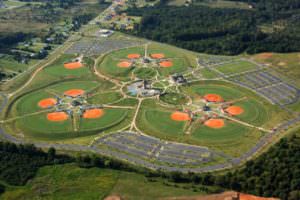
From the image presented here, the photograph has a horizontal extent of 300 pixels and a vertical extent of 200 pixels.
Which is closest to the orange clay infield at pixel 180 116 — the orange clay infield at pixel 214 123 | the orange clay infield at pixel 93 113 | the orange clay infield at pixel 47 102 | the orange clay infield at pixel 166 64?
the orange clay infield at pixel 214 123

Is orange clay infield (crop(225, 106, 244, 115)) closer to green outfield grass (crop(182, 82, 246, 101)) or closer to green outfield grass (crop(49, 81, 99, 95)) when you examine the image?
green outfield grass (crop(182, 82, 246, 101))

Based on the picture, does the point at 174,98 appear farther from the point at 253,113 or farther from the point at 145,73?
the point at 253,113

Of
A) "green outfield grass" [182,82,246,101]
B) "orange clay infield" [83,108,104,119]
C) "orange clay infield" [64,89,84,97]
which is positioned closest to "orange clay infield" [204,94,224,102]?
"green outfield grass" [182,82,246,101]

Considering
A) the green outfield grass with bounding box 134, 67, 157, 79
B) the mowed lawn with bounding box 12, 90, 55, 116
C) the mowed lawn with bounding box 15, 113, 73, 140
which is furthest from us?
the green outfield grass with bounding box 134, 67, 157, 79

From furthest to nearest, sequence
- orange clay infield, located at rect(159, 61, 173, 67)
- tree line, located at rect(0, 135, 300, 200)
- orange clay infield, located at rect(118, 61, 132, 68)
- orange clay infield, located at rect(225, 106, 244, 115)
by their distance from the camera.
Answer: orange clay infield, located at rect(159, 61, 173, 67) → orange clay infield, located at rect(118, 61, 132, 68) → orange clay infield, located at rect(225, 106, 244, 115) → tree line, located at rect(0, 135, 300, 200)

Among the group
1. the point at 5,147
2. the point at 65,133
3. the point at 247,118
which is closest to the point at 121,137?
the point at 65,133

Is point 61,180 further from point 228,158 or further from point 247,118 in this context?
point 247,118

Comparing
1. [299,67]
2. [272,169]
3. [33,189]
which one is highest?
[299,67]

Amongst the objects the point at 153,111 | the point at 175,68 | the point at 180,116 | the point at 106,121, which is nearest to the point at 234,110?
the point at 180,116
